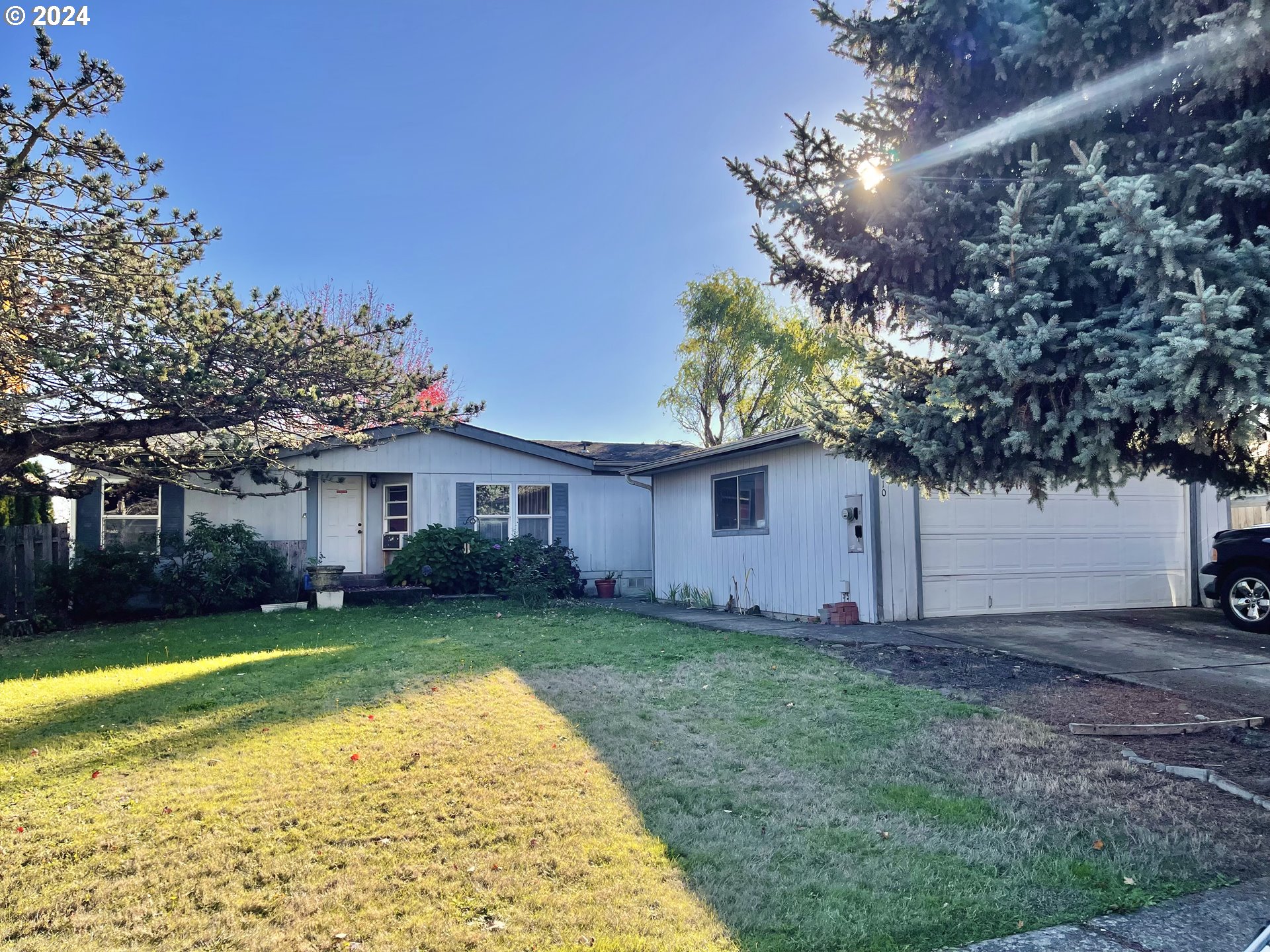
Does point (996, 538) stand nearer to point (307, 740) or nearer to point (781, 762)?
point (781, 762)

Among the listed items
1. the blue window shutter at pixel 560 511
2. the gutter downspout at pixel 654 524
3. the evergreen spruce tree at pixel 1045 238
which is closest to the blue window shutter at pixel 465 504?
the blue window shutter at pixel 560 511

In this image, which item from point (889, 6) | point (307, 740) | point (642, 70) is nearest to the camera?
point (307, 740)

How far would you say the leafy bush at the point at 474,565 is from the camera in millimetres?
13969

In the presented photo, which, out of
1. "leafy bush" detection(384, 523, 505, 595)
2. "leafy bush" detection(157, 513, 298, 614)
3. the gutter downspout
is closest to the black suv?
the gutter downspout

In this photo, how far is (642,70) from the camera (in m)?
10.9

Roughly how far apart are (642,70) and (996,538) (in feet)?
26.6

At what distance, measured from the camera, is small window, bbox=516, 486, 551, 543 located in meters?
15.5

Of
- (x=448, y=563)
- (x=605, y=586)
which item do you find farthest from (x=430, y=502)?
(x=605, y=586)

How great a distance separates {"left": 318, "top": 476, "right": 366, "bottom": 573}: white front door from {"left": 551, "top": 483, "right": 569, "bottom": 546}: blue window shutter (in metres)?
3.77

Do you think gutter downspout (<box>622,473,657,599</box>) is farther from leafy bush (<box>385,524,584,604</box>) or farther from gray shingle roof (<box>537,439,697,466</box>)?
leafy bush (<box>385,524,584,604</box>)

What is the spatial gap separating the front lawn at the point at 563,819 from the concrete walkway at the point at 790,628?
2.18 m

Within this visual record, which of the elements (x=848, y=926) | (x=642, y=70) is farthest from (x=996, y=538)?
(x=848, y=926)

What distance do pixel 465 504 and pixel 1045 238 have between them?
1265cm

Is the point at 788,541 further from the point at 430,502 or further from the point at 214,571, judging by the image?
the point at 214,571
